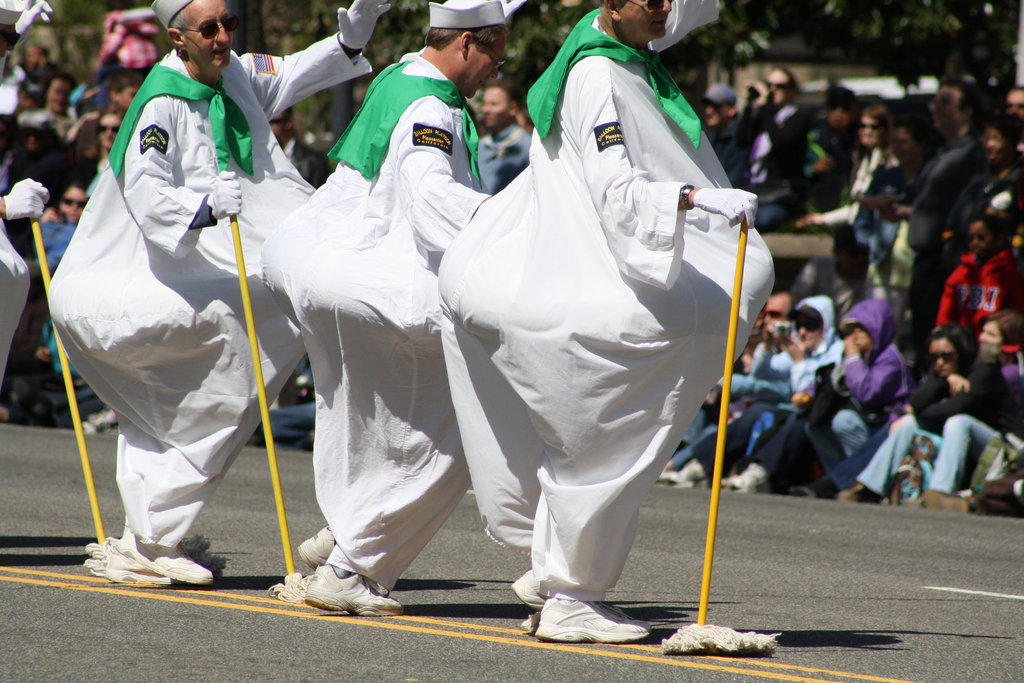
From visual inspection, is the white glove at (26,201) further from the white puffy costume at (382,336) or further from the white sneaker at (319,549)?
the white sneaker at (319,549)

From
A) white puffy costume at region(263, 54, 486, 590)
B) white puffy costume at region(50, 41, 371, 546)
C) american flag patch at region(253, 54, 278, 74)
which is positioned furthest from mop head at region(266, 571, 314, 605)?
american flag patch at region(253, 54, 278, 74)

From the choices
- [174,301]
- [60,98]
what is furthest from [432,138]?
[60,98]

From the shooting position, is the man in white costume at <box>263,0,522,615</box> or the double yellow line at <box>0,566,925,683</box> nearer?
the double yellow line at <box>0,566,925,683</box>

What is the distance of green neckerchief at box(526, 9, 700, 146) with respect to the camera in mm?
5367

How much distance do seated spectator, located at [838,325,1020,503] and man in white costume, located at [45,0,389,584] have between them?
5.10 meters

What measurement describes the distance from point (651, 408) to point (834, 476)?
5.94 meters

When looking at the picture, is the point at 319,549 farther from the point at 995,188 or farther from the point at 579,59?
the point at 995,188

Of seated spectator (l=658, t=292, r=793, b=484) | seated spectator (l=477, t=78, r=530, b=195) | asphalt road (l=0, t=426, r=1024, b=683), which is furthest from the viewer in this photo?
seated spectator (l=477, t=78, r=530, b=195)

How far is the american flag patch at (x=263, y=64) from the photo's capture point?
7152mm

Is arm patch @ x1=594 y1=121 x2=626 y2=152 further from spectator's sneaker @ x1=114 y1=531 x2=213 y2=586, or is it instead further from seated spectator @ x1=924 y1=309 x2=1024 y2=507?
seated spectator @ x1=924 y1=309 x2=1024 y2=507

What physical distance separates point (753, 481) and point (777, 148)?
3.55 meters

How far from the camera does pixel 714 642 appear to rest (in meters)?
5.23

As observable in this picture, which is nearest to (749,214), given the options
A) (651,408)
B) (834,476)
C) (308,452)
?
(651,408)

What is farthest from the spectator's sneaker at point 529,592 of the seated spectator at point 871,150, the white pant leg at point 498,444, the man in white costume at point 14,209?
the seated spectator at point 871,150
